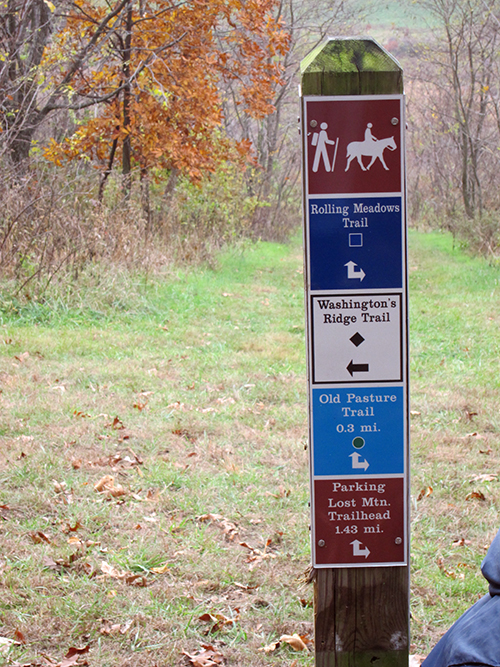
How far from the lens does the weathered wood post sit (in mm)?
1794

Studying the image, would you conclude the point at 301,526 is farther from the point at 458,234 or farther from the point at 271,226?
the point at 271,226

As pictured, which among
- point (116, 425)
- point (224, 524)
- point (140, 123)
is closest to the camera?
point (224, 524)

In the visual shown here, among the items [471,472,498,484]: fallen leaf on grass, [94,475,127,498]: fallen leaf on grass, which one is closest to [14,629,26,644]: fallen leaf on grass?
[94,475,127,498]: fallen leaf on grass

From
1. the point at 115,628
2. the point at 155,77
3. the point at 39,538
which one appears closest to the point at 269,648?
the point at 115,628

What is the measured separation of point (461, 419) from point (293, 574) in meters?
2.52

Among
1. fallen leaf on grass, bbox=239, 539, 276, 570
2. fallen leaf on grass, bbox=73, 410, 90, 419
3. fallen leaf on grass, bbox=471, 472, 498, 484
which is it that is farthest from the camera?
fallen leaf on grass, bbox=73, 410, 90, 419

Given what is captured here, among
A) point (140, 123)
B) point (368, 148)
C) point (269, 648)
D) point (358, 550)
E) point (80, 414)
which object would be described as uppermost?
point (140, 123)

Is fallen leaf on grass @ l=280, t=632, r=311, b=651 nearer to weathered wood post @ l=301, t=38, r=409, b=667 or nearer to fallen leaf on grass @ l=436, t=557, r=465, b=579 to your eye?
fallen leaf on grass @ l=436, t=557, r=465, b=579

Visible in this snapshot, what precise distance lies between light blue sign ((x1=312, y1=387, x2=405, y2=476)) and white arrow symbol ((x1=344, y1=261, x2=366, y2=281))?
30 centimetres

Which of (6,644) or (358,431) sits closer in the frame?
(358,431)

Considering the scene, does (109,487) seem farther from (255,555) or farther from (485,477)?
(485,477)

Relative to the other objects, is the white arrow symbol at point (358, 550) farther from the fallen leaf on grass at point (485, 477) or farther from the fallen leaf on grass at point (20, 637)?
the fallen leaf on grass at point (485, 477)

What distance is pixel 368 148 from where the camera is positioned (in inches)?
70.4

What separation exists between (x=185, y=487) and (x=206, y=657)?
60.4 inches
